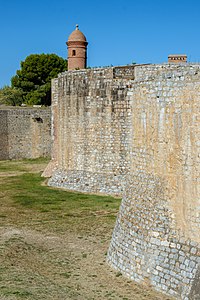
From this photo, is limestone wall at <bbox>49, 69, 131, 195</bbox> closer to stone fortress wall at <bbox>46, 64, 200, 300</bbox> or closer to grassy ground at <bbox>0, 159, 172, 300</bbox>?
grassy ground at <bbox>0, 159, 172, 300</bbox>

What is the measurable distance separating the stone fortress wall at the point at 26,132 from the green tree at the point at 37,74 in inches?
550

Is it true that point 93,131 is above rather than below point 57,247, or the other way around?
above

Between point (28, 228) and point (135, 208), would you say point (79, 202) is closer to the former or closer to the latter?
point (28, 228)

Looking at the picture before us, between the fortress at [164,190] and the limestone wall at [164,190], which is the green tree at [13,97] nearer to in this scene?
the fortress at [164,190]

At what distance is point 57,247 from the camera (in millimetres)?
10805

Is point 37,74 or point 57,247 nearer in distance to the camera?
point 57,247

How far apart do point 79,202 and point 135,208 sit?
778 cm

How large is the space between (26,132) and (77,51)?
7.27 metres

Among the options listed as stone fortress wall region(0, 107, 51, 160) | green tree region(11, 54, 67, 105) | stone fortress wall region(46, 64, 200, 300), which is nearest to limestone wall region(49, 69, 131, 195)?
stone fortress wall region(46, 64, 200, 300)

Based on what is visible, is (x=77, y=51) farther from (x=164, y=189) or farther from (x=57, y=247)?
(x=164, y=189)

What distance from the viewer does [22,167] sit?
2691 cm

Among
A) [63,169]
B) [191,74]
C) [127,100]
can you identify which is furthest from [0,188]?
[191,74]

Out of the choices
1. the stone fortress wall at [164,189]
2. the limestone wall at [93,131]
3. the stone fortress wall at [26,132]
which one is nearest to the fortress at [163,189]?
the stone fortress wall at [164,189]

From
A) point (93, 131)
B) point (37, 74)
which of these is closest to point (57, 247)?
point (93, 131)
